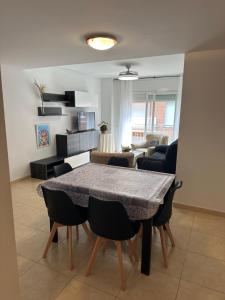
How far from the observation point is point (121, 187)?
215 centimetres

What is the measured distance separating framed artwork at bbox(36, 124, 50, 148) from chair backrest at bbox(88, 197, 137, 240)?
3402mm

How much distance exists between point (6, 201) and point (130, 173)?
182 centimetres

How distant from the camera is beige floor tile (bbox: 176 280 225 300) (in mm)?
1728

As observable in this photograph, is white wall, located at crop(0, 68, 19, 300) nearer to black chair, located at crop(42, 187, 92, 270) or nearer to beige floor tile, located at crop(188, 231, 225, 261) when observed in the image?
black chair, located at crop(42, 187, 92, 270)

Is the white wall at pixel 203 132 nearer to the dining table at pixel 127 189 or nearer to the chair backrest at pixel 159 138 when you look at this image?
the dining table at pixel 127 189

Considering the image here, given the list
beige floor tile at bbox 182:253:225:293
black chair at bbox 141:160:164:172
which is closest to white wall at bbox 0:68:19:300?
beige floor tile at bbox 182:253:225:293

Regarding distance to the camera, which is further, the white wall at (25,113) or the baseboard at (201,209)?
the white wall at (25,113)

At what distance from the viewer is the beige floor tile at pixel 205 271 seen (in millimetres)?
1871

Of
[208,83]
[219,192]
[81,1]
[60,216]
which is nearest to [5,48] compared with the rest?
[81,1]

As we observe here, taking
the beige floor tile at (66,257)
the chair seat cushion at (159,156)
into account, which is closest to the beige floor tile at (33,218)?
the beige floor tile at (66,257)

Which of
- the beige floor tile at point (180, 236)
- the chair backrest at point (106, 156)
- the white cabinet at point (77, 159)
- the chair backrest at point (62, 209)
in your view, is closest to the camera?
the chair backrest at point (62, 209)

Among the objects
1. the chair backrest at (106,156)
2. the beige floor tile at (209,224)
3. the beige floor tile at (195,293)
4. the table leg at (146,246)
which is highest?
the chair backrest at (106,156)

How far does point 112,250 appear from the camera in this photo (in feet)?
7.61

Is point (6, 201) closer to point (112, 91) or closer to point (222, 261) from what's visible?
point (222, 261)
